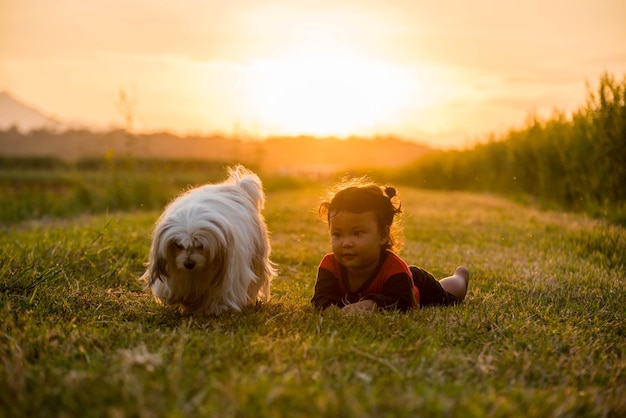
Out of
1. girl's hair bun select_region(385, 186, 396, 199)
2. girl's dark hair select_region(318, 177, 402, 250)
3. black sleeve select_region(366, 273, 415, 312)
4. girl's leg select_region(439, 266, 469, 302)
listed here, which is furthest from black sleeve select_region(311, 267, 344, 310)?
girl's leg select_region(439, 266, 469, 302)

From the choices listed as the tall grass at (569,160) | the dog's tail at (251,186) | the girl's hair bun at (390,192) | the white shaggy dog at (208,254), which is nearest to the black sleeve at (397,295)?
the girl's hair bun at (390,192)

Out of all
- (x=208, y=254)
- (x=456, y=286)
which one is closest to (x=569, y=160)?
(x=456, y=286)

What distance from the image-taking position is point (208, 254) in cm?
396

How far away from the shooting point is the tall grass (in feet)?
35.3

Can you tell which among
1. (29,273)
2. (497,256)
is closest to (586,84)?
(497,256)

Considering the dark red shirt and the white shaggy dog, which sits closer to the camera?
the white shaggy dog

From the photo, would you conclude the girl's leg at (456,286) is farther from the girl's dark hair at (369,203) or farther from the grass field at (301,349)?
the girl's dark hair at (369,203)

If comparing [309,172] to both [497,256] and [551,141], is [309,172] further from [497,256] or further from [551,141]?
[497,256]

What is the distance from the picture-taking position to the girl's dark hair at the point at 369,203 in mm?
4332

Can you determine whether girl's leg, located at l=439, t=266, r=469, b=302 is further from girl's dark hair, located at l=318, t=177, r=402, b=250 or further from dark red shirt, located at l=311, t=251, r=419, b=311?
girl's dark hair, located at l=318, t=177, r=402, b=250

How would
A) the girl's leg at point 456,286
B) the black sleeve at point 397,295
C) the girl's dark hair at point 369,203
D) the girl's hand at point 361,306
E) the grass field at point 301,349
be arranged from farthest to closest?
the girl's leg at point 456,286
the girl's dark hair at point 369,203
the black sleeve at point 397,295
the girl's hand at point 361,306
the grass field at point 301,349

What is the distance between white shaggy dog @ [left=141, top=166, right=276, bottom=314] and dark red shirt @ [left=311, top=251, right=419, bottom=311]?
0.53m

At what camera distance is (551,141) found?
50.0ft

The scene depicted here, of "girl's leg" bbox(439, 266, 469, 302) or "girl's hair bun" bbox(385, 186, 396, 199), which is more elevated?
"girl's hair bun" bbox(385, 186, 396, 199)
